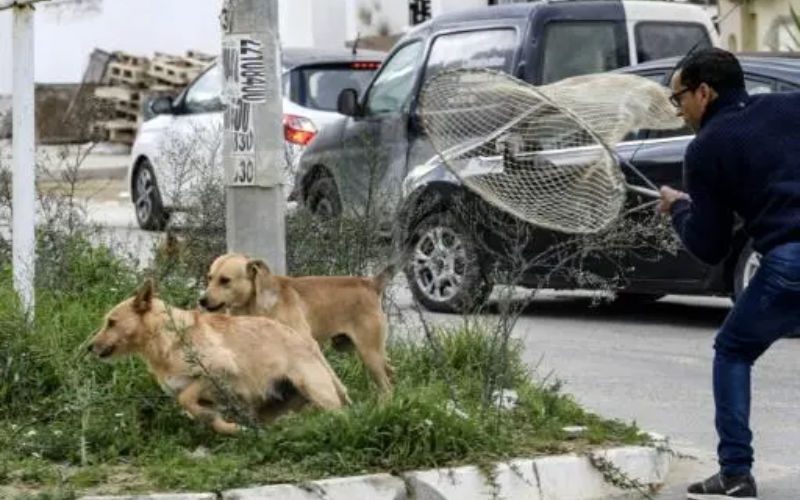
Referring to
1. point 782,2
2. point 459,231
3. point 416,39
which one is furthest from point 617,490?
point 782,2

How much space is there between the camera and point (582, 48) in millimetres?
15234

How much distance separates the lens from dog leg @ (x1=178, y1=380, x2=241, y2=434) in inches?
306

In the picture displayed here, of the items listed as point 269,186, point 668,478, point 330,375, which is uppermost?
point 269,186

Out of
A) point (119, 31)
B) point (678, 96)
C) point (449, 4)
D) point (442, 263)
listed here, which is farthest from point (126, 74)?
point (678, 96)

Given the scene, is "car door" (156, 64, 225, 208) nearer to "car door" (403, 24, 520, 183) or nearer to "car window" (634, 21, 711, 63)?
"car door" (403, 24, 520, 183)

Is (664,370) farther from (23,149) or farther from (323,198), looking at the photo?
(23,149)

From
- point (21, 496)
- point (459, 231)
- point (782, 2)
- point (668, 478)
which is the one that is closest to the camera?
point (21, 496)

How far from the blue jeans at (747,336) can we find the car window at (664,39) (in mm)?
8168

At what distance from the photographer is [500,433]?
809 centimetres

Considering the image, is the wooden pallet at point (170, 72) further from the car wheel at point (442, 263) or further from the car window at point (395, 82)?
the car wheel at point (442, 263)

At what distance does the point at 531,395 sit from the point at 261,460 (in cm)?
176

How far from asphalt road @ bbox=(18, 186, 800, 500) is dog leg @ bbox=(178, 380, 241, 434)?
1.81m

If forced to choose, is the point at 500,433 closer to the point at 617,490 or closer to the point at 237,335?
the point at 617,490

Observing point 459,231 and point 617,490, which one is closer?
point 617,490
